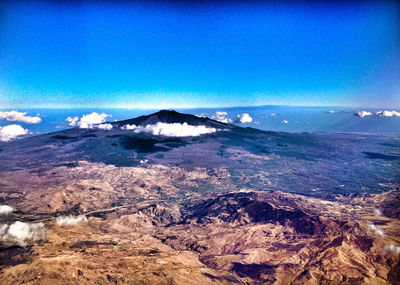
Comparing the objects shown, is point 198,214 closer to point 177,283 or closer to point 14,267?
point 177,283

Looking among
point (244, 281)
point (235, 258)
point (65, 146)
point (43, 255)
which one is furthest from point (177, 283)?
point (65, 146)

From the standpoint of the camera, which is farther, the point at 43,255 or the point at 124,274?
the point at 43,255

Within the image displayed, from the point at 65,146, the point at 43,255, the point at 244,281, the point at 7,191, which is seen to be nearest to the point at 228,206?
the point at 244,281

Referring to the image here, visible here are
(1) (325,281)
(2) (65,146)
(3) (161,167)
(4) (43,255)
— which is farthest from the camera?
(2) (65,146)

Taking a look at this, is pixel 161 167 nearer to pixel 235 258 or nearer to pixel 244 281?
pixel 235 258

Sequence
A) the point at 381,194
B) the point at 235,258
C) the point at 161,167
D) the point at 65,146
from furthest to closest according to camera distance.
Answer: the point at 65,146, the point at 161,167, the point at 381,194, the point at 235,258

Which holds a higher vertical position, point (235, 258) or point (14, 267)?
point (14, 267)

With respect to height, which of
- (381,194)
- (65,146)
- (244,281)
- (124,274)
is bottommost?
(381,194)
